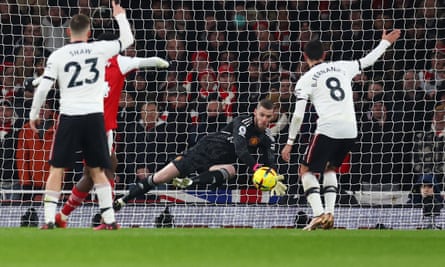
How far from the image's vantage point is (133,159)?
14844mm

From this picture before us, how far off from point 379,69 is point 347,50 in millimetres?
605

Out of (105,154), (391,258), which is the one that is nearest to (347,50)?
(105,154)

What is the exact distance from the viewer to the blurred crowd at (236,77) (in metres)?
14.7

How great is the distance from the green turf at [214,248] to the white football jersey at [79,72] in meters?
1.06

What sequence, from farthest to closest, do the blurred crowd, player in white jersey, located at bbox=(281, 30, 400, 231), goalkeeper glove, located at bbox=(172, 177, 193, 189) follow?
the blurred crowd, goalkeeper glove, located at bbox=(172, 177, 193, 189), player in white jersey, located at bbox=(281, 30, 400, 231)

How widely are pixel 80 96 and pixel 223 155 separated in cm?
373

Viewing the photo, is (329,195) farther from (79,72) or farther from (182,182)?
(79,72)

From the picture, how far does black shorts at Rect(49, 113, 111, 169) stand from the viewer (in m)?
9.99

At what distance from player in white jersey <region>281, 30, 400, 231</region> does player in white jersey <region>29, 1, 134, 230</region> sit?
6.64 feet

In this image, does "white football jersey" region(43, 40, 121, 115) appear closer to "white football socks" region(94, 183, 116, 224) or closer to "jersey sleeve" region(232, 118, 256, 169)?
"white football socks" region(94, 183, 116, 224)

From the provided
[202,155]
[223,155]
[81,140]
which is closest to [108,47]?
[81,140]

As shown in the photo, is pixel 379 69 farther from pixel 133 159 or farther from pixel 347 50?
pixel 133 159

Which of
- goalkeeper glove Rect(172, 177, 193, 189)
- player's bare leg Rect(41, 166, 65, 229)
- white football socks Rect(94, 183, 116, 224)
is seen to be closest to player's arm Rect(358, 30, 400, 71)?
goalkeeper glove Rect(172, 177, 193, 189)

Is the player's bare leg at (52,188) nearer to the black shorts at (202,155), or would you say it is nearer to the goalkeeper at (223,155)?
the goalkeeper at (223,155)
